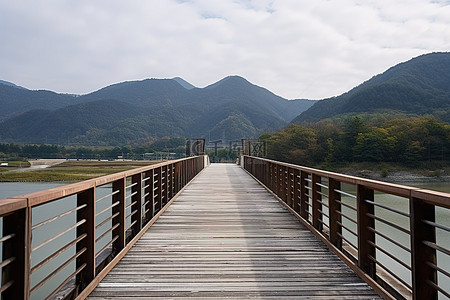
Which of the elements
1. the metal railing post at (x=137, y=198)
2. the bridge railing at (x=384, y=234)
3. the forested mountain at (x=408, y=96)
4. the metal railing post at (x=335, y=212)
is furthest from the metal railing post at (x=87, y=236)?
the forested mountain at (x=408, y=96)

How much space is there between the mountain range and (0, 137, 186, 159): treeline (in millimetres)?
7094

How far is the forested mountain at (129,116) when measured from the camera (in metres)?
75.8

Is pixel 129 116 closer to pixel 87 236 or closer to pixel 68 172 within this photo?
pixel 68 172

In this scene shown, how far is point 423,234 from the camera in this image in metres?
1.73

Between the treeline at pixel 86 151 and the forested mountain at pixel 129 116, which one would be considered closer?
the treeline at pixel 86 151

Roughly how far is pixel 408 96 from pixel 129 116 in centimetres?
6533

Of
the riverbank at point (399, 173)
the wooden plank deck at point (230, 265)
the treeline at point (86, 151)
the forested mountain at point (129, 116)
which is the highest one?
the forested mountain at point (129, 116)

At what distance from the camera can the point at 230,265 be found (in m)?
2.74

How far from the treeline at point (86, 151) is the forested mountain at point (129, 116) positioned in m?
7.00

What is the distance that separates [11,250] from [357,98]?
86488 mm

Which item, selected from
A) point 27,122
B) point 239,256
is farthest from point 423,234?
point 27,122

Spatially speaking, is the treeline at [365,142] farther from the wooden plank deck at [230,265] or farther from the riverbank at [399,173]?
the wooden plank deck at [230,265]

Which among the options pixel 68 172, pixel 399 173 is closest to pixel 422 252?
pixel 68 172

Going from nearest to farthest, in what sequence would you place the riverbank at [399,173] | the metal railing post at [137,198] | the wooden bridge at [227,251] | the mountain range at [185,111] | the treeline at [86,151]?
the wooden bridge at [227,251] → the metal railing post at [137,198] → the riverbank at [399,173] → the treeline at [86,151] → the mountain range at [185,111]
